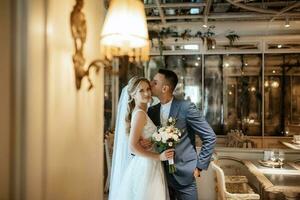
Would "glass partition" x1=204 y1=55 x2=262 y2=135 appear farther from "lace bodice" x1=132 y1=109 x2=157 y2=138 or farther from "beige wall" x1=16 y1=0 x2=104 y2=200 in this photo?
"beige wall" x1=16 y1=0 x2=104 y2=200

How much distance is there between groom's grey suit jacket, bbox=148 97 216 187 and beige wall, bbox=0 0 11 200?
85.0 inches

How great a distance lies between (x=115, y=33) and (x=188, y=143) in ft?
6.22

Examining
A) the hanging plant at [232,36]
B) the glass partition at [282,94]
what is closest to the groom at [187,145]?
the hanging plant at [232,36]

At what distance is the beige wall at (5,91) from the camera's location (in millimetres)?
875

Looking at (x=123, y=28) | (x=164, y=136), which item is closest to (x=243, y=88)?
(x=164, y=136)

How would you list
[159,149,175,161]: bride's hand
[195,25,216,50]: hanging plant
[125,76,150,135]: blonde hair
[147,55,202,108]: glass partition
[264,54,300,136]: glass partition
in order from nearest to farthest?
1. [159,149,175,161]: bride's hand
2. [125,76,150,135]: blonde hair
3. [195,25,216,50]: hanging plant
4. [264,54,300,136]: glass partition
5. [147,55,202,108]: glass partition

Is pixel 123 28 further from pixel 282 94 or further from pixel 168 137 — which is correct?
pixel 282 94

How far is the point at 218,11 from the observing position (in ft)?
21.0

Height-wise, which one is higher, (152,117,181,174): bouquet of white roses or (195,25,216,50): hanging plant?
(195,25,216,50): hanging plant

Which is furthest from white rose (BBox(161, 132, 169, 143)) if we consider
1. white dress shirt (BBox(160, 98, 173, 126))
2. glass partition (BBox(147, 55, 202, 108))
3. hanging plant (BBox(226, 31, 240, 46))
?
glass partition (BBox(147, 55, 202, 108))

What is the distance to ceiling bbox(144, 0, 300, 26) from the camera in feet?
17.8

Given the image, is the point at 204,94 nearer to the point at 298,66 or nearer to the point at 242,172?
the point at 298,66

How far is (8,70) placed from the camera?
88cm

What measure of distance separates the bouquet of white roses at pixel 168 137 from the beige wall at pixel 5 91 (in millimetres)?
1958
